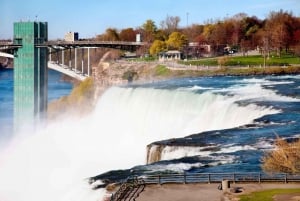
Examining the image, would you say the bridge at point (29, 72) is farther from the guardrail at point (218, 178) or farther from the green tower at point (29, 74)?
the guardrail at point (218, 178)

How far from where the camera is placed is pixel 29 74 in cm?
4572

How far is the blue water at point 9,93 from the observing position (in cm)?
5050

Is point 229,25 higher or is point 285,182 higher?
point 229,25

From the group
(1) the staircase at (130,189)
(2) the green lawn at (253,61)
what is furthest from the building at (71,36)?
(1) the staircase at (130,189)

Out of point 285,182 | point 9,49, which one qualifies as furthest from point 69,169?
point 9,49

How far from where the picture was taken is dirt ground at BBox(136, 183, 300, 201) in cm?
1410

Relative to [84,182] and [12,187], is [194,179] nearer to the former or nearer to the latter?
[84,182]

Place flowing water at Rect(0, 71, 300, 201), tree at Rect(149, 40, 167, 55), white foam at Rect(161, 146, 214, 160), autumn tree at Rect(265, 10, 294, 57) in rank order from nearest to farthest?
flowing water at Rect(0, 71, 300, 201) → white foam at Rect(161, 146, 214, 160) → autumn tree at Rect(265, 10, 294, 57) → tree at Rect(149, 40, 167, 55)

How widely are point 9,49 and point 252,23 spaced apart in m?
30.8

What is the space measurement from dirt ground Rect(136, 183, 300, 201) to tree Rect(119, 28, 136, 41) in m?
64.5

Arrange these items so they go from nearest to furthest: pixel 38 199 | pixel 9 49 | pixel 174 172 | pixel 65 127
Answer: pixel 174 172 < pixel 38 199 < pixel 65 127 < pixel 9 49

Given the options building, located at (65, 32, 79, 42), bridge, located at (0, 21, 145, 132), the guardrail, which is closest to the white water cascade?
the guardrail

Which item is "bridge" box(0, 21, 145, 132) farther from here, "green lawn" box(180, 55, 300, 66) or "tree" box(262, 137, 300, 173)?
"tree" box(262, 137, 300, 173)

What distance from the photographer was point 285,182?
1534 cm
